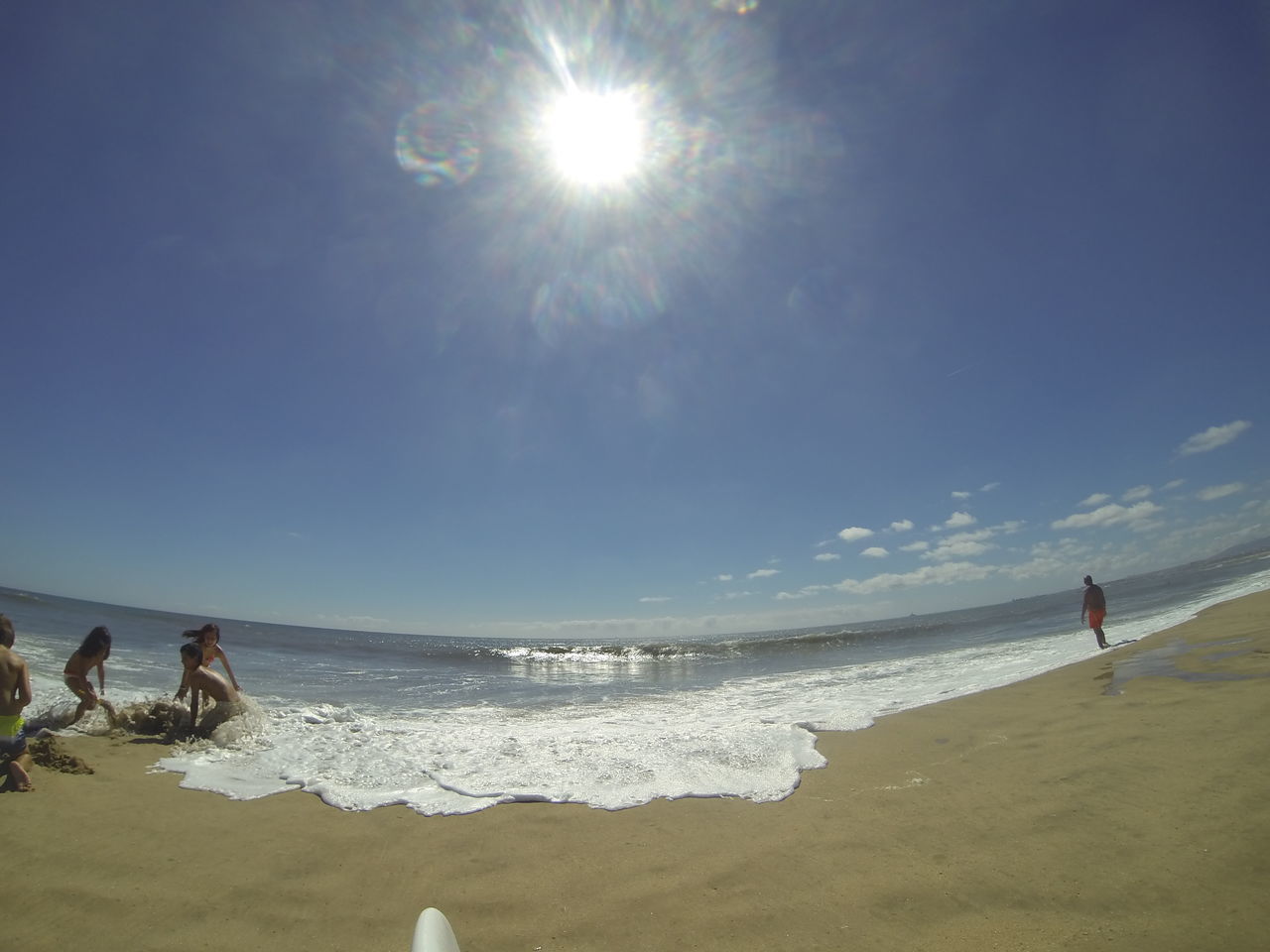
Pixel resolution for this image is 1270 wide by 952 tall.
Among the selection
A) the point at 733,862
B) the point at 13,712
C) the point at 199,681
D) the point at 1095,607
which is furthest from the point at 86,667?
the point at 1095,607

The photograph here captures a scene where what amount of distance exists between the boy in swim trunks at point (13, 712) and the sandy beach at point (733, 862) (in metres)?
0.22

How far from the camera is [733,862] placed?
358 cm

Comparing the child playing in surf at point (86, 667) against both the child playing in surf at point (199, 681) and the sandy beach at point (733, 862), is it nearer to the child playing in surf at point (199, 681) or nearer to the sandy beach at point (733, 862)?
the child playing in surf at point (199, 681)

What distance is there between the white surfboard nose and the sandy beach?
1.41 feet

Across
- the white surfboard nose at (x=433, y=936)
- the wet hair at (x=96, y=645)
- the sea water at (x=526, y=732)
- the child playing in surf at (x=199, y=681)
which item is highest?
the wet hair at (x=96, y=645)

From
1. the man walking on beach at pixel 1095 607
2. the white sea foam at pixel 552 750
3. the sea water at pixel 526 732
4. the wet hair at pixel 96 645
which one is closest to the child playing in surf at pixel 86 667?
the wet hair at pixel 96 645

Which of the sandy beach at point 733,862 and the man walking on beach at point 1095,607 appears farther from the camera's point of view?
the man walking on beach at point 1095,607

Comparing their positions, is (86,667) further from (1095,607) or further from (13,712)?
(1095,607)

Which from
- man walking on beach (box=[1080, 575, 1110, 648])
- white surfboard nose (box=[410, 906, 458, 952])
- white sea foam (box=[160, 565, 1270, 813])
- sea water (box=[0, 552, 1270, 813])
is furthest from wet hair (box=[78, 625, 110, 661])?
man walking on beach (box=[1080, 575, 1110, 648])

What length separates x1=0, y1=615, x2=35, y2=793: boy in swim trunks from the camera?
4.66m

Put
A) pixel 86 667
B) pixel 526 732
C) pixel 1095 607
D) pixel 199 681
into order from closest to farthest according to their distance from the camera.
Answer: pixel 86 667 < pixel 199 681 < pixel 526 732 < pixel 1095 607

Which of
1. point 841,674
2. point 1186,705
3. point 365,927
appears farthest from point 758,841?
point 841,674

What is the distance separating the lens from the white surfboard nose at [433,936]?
2428 millimetres

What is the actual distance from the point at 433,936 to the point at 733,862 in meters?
1.97
